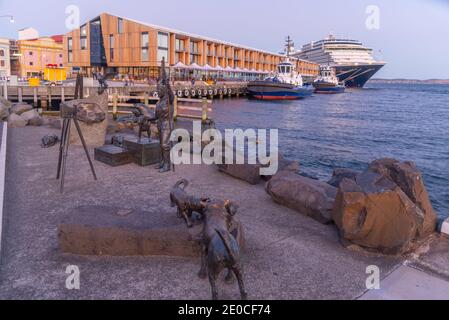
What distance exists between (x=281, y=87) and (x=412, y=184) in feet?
151

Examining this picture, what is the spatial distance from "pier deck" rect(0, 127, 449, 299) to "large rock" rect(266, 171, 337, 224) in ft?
0.47

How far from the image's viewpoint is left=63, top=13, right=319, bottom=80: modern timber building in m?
53.0

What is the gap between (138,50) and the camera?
53625mm

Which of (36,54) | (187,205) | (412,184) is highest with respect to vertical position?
(36,54)

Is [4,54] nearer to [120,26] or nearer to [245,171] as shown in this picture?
[120,26]

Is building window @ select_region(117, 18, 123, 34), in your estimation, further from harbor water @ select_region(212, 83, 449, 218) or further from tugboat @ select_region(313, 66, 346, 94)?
tugboat @ select_region(313, 66, 346, 94)

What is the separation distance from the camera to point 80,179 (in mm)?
7738

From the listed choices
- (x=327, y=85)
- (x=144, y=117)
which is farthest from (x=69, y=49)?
(x=144, y=117)
